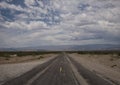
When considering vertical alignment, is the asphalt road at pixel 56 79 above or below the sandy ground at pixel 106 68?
above

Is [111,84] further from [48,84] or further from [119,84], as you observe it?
[48,84]

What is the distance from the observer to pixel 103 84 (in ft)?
42.5

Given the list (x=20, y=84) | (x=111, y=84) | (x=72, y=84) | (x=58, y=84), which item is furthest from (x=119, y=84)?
(x=20, y=84)

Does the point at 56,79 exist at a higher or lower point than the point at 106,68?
higher

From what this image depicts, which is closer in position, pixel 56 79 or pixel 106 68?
pixel 56 79

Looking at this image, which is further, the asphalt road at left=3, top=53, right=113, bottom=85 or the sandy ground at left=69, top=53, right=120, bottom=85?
the sandy ground at left=69, top=53, right=120, bottom=85

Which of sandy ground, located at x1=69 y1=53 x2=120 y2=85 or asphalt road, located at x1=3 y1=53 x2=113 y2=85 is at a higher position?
asphalt road, located at x1=3 y1=53 x2=113 y2=85

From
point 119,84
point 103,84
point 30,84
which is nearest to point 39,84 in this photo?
point 30,84

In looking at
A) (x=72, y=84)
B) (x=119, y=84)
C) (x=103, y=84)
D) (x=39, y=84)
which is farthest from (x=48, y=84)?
(x=119, y=84)

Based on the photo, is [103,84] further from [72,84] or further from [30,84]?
[30,84]

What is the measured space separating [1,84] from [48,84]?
9.92 ft

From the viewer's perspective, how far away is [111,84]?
12961 millimetres

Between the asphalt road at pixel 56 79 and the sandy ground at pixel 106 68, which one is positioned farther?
the sandy ground at pixel 106 68

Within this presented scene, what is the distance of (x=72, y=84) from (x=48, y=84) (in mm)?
1572
